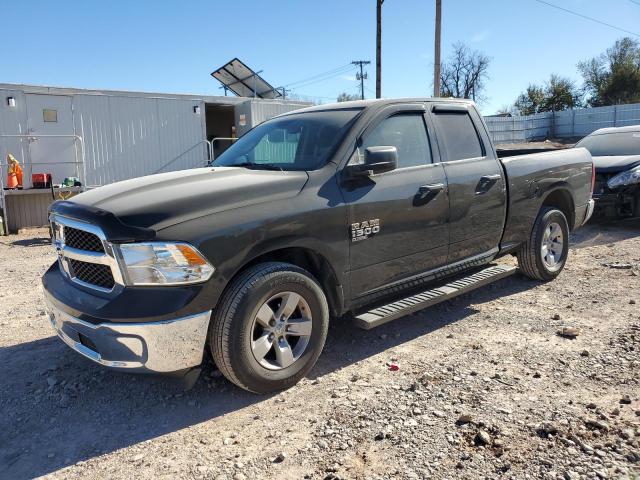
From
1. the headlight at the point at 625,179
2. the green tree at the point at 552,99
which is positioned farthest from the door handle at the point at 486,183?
the green tree at the point at 552,99

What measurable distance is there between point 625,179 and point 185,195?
8.08 meters

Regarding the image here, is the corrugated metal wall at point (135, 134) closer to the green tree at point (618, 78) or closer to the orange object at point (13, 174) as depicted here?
the orange object at point (13, 174)

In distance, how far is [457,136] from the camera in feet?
15.7

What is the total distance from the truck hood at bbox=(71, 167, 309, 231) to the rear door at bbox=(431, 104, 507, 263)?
158 cm

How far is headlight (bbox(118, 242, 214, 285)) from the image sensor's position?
115 inches

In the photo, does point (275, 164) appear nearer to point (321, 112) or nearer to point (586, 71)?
point (321, 112)

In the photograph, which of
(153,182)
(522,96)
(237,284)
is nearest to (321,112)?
(153,182)

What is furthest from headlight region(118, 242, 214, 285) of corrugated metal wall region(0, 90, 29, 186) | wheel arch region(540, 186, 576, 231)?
corrugated metal wall region(0, 90, 29, 186)

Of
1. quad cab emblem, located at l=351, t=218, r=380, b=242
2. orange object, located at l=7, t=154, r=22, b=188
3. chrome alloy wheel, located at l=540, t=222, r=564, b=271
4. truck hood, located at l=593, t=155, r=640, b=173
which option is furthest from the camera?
orange object, located at l=7, t=154, r=22, b=188

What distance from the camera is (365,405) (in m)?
3.25

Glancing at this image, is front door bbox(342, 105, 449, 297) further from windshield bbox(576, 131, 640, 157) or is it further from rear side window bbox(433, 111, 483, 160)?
windshield bbox(576, 131, 640, 157)

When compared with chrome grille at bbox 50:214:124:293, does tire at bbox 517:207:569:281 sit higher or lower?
lower

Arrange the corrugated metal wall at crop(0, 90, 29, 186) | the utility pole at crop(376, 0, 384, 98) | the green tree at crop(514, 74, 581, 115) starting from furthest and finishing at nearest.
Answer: the green tree at crop(514, 74, 581, 115) → the utility pole at crop(376, 0, 384, 98) → the corrugated metal wall at crop(0, 90, 29, 186)

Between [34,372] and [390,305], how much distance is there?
2757mm
